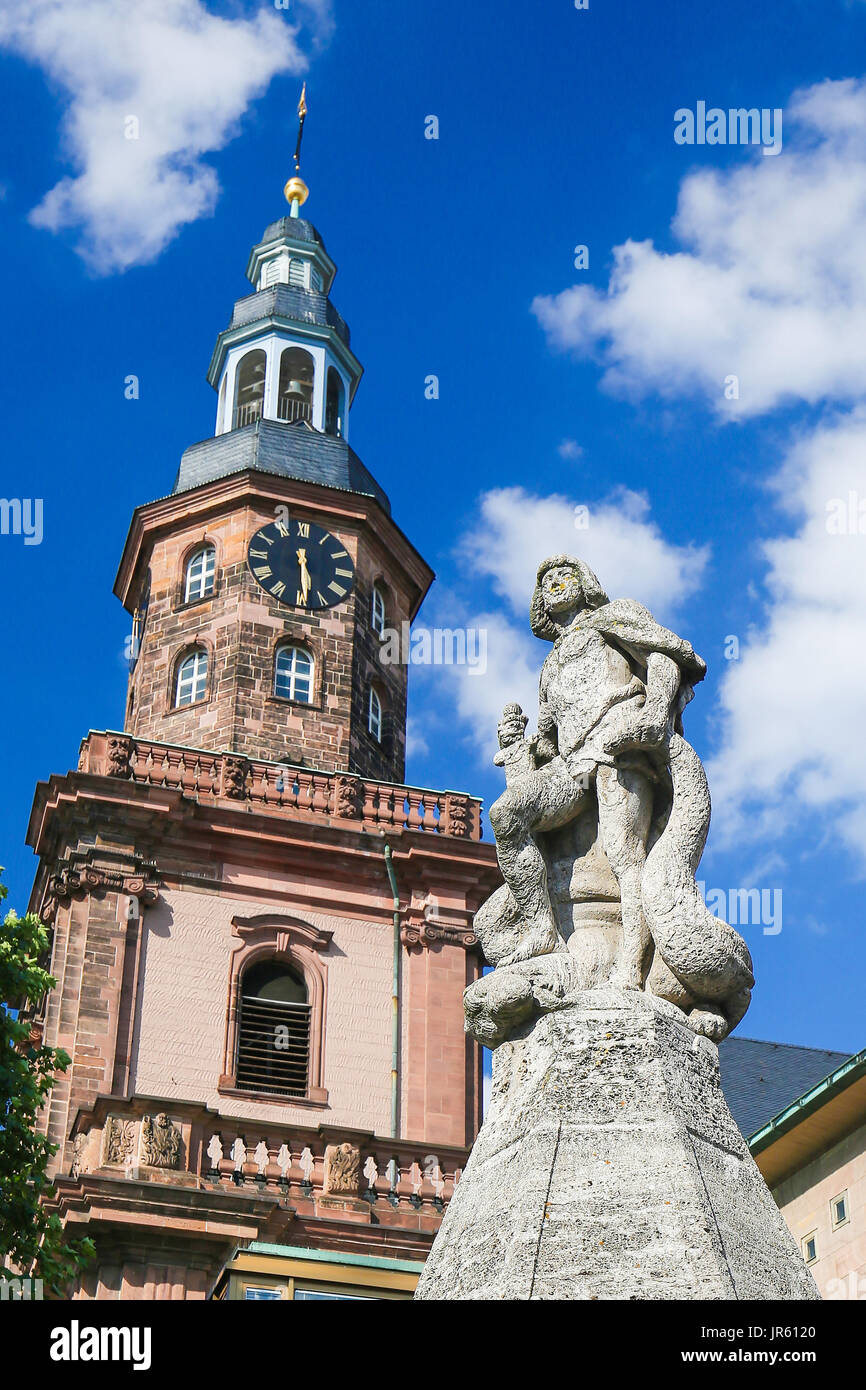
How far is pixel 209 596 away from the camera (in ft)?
129

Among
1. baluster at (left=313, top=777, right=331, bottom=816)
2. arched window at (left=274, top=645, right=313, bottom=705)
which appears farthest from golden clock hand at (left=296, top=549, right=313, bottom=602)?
baluster at (left=313, top=777, right=331, bottom=816)

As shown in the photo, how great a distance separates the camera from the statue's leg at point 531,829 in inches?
333

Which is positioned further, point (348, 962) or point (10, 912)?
point (348, 962)

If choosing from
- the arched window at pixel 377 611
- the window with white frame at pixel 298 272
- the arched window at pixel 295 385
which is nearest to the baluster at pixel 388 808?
the arched window at pixel 377 611

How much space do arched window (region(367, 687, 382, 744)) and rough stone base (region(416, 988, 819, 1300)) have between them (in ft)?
102

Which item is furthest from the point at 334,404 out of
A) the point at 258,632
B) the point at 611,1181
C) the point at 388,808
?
the point at 611,1181

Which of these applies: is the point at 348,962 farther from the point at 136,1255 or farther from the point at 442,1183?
the point at 136,1255

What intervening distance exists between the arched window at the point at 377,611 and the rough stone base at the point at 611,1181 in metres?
32.5

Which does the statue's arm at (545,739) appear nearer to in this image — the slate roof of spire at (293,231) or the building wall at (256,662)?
the building wall at (256,662)

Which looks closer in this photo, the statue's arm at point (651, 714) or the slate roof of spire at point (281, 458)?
the statue's arm at point (651, 714)

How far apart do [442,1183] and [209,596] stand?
1363 centimetres
